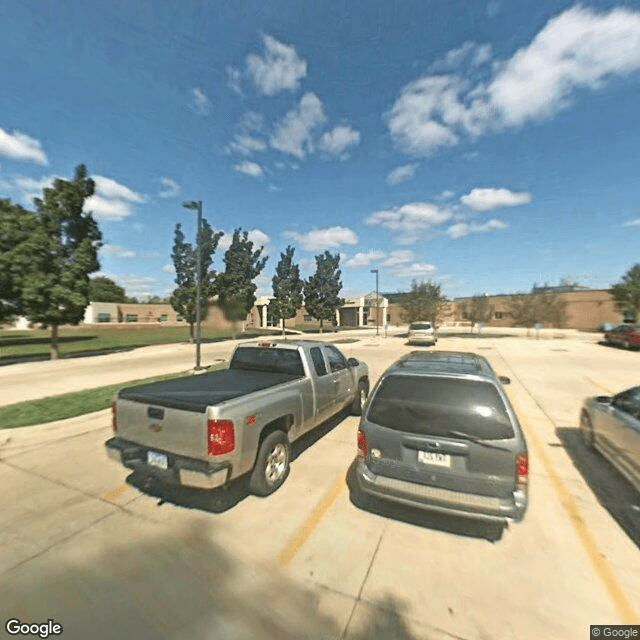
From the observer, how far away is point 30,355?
1850cm

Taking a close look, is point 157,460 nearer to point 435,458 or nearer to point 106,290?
point 435,458

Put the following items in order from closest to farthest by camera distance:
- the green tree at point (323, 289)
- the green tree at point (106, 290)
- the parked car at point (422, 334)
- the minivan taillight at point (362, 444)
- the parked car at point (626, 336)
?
the minivan taillight at point (362, 444)
the parked car at point (626, 336)
the parked car at point (422, 334)
the green tree at point (323, 289)
the green tree at point (106, 290)

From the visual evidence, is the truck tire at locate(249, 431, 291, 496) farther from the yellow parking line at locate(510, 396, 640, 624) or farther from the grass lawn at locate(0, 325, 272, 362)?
the grass lawn at locate(0, 325, 272, 362)

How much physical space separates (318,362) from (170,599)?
3.72 m

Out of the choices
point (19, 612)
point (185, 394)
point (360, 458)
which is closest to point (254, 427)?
point (185, 394)

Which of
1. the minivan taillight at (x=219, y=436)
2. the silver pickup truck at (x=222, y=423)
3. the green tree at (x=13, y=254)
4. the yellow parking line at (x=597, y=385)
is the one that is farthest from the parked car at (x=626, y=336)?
the green tree at (x=13, y=254)

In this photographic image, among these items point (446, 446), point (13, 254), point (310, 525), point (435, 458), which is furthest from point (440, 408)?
point (13, 254)

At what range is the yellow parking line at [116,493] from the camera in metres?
4.30

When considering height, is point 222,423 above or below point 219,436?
above

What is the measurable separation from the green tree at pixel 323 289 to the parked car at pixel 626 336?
93.6 ft

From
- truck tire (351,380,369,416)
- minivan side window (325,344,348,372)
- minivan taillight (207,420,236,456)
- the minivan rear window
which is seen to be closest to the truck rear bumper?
minivan taillight (207,420,236,456)

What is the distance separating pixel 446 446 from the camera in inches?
135

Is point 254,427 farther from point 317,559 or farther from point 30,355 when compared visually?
point 30,355

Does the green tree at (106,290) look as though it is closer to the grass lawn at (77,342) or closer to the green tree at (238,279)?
the grass lawn at (77,342)
